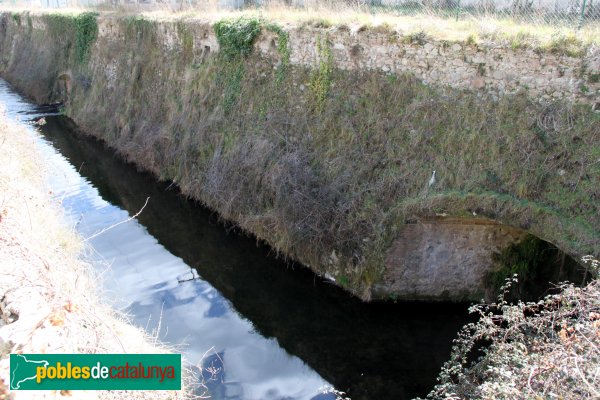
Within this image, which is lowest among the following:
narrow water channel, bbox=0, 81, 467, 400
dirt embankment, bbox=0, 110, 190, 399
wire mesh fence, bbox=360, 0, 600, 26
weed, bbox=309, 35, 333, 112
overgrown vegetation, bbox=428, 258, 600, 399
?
narrow water channel, bbox=0, 81, 467, 400

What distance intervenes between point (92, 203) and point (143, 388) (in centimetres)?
1050

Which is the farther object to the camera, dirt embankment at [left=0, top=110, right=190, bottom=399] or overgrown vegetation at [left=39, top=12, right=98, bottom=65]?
overgrown vegetation at [left=39, top=12, right=98, bottom=65]

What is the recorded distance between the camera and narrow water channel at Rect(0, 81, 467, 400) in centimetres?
815

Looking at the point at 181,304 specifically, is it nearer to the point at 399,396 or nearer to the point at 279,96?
the point at 399,396

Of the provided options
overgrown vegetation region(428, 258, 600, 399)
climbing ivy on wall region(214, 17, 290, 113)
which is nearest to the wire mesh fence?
climbing ivy on wall region(214, 17, 290, 113)

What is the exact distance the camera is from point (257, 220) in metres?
11.6

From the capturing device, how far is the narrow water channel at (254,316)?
8148 millimetres

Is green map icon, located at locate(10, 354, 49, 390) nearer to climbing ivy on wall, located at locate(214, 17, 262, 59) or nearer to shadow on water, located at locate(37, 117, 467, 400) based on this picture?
shadow on water, located at locate(37, 117, 467, 400)

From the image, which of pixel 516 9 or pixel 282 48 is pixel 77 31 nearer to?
pixel 282 48

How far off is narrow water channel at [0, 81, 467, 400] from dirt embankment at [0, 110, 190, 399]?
42.9 inches

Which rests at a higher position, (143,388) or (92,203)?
(143,388)

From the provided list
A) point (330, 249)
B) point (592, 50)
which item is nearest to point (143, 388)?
point (330, 249)

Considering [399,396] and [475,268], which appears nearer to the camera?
[399,396]

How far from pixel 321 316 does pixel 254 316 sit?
4.49 feet
